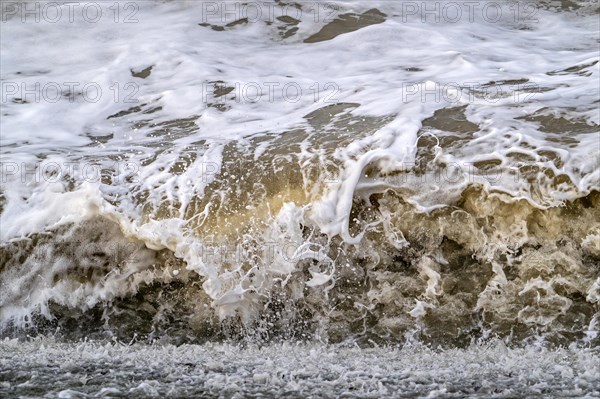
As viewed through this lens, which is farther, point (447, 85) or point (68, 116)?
point (68, 116)

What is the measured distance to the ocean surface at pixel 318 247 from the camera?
369cm

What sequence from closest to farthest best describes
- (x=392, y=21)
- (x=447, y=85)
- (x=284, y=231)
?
(x=284, y=231)
(x=447, y=85)
(x=392, y=21)

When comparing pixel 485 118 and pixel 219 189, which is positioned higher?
pixel 485 118

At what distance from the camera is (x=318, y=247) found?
185 inches

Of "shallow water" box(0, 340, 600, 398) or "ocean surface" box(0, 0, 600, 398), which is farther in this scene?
"ocean surface" box(0, 0, 600, 398)

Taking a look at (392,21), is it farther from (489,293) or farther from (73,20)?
(489,293)

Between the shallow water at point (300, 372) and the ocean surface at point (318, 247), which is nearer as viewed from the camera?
the shallow water at point (300, 372)

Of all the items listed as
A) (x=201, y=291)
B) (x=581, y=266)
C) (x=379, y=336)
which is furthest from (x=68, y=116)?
(x=581, y=266)

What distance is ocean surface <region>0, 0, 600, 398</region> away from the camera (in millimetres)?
3693

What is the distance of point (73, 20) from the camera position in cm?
877

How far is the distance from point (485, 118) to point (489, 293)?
56.3 inches

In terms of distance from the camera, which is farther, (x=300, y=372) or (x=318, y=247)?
(x=318, y=247)

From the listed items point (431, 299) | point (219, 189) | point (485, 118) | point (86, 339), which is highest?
point (485, 118)

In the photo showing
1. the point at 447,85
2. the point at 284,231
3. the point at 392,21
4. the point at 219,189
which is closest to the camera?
the point at 284,231
